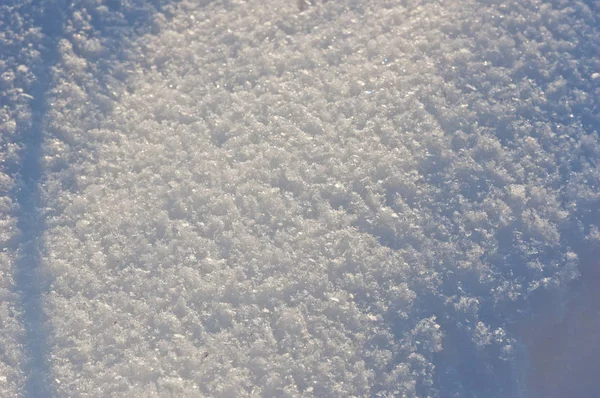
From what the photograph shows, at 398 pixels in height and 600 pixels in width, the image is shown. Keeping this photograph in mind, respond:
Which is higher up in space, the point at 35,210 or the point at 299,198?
the point at 299,198

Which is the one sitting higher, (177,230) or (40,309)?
(177,230)

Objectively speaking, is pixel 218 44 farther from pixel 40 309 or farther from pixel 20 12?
pixel 40 309

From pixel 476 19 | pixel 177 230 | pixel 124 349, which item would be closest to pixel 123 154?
pixel 177 230

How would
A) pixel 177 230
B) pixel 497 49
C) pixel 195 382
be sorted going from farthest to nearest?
1. pixel 497 49
2. pixel 177 230
3. pixel 195 382

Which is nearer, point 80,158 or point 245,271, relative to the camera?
point 245,271

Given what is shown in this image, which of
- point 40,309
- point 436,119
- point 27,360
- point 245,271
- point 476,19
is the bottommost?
point 27,360

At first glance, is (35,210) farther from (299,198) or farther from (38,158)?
(299,198)

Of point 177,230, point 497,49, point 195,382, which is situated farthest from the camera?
point 497,49

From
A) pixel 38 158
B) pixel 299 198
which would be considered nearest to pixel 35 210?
pixel 38 158
